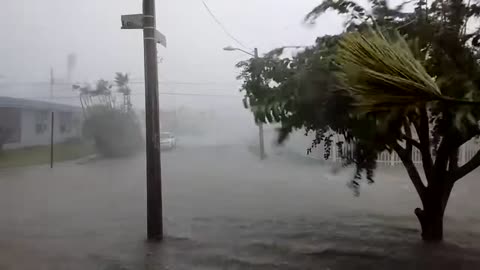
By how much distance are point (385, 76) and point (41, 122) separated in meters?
6.53

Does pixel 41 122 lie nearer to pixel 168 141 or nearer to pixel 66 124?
pixel 66 124

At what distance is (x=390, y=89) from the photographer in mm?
2648

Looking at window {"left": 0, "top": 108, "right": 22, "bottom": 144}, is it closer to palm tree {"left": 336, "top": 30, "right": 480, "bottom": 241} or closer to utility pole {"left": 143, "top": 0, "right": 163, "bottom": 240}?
utility pole {"left": 143, "top": 0, "right": 163, "bottom": 240}

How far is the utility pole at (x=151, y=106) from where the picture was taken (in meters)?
6.08

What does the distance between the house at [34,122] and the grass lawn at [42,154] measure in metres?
0.08

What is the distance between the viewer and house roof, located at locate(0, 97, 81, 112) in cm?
788

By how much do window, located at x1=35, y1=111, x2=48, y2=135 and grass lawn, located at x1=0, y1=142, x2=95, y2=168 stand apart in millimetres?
267

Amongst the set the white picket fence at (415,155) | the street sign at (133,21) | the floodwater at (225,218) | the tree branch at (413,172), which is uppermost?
the street sign at (133,21)

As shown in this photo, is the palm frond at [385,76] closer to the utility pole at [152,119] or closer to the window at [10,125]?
the utility pole at [152,119]

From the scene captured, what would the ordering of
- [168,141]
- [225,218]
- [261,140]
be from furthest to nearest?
[168,141] < [225,218] < [261,140]

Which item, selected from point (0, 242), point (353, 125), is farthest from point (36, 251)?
point (353, 125)

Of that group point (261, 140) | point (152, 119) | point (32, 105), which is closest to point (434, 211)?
point (261, 140)

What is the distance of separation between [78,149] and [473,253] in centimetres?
561

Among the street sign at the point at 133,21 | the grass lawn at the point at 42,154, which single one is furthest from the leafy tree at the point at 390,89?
the grass lawn at the point at 42,154
